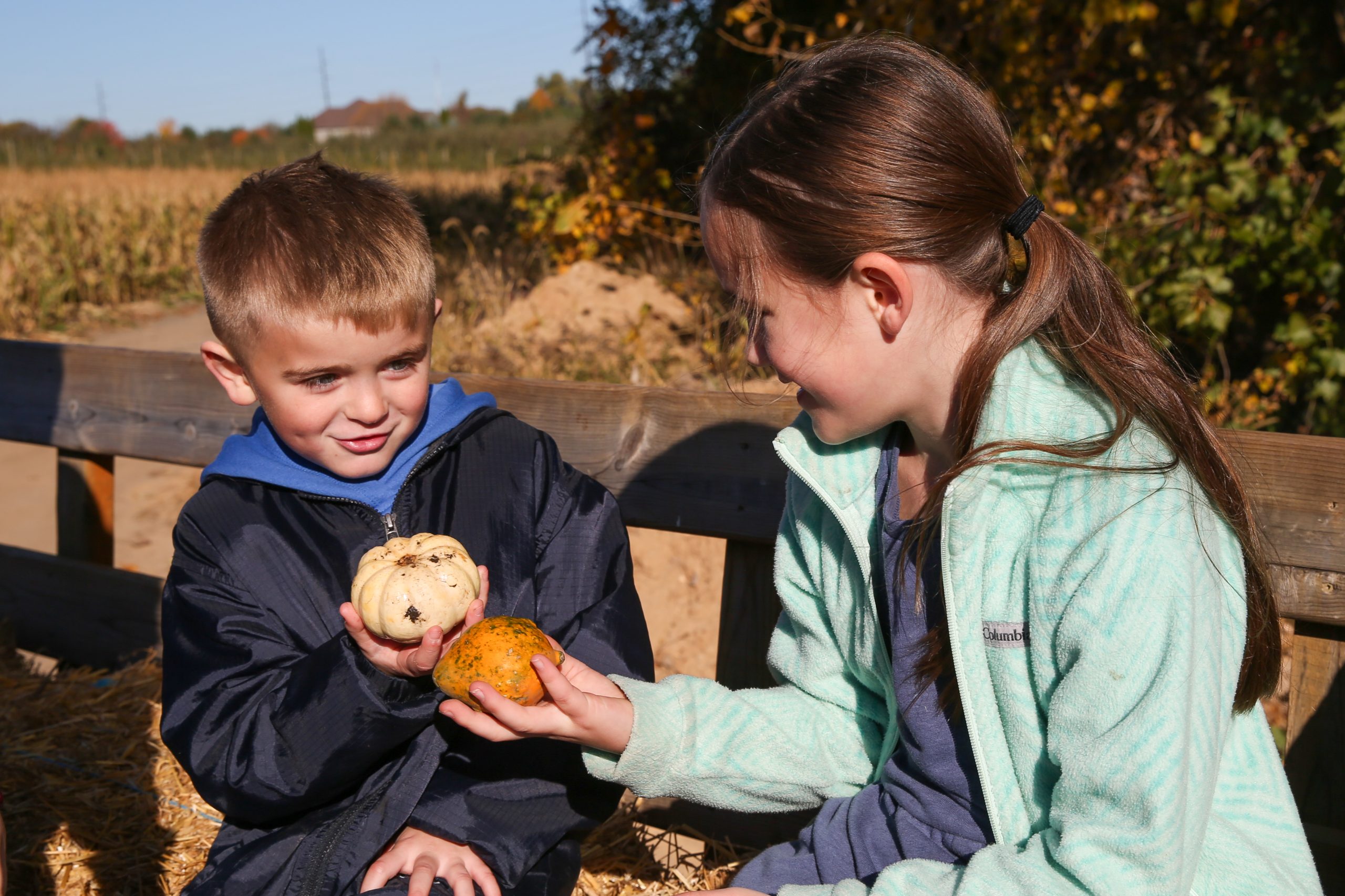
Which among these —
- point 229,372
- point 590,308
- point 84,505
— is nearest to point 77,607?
point 84,505

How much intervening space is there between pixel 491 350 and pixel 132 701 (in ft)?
13.0

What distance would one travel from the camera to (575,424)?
106 inches

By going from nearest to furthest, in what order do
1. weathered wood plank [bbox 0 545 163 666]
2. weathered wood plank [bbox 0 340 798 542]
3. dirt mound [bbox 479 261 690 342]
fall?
weathered wood plank [bbox 0 340 798 542] < weathered wood plank [bbox 0 545 163 666] < dirt mound [bbox 479 261 690 342]

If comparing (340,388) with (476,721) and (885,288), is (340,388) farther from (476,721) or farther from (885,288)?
(885,288)

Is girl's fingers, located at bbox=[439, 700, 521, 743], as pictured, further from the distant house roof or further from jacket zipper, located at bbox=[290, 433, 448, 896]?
the distant house roof

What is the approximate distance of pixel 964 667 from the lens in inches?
64.9

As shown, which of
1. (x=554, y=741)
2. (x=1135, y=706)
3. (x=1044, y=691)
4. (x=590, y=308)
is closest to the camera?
(x=1135, y=706)

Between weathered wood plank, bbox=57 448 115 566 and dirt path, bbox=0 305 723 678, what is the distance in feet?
5.73

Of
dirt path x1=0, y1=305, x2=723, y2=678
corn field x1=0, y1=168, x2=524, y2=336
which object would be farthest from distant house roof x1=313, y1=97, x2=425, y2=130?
dirt path x1=0, y1=305, x2=723, y2=678

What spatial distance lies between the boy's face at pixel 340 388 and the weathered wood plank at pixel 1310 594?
1.74 m

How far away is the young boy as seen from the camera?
1.79 meters

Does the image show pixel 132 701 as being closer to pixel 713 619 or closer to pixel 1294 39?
pixel 713 619

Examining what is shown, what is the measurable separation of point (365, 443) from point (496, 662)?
626 millimetres

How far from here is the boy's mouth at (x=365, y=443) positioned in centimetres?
202
